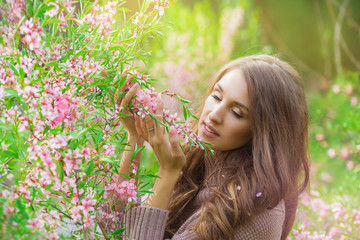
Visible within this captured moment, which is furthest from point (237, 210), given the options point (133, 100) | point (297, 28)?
point (297, 28)

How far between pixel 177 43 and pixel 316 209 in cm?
254

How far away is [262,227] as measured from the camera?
1.57 m

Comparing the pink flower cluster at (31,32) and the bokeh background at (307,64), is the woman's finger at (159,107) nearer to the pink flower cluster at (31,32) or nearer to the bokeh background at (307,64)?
the bokeh background at (307,64)

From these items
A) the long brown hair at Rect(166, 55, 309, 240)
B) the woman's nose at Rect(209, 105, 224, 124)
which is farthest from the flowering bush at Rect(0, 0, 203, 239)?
the long brown hair at Rect(166, 55, 309, 240)

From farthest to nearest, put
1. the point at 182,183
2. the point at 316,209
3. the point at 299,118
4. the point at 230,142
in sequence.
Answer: the point at 316,209 < the point at 182,183 < the point at 299,118 < the point at 230,142

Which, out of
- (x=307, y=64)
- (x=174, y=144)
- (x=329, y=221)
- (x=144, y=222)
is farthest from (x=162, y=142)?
(x=307, y=64)

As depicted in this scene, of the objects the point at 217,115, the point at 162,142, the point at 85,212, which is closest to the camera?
the point at 85,212

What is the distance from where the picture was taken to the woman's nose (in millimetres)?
1550

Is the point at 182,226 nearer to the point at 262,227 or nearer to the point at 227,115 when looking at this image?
the point at 262,227

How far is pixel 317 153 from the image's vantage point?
155 inches

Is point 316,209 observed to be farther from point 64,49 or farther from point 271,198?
point 64,49

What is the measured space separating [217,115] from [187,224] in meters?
0.41

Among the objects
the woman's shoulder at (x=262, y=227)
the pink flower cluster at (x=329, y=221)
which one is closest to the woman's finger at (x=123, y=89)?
the woman's shoulder at (x=262, y=227)

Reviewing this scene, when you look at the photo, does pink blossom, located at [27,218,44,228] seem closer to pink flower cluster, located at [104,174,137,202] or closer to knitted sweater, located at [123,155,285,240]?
pink flower cluster, located at [104,174,137,202]
